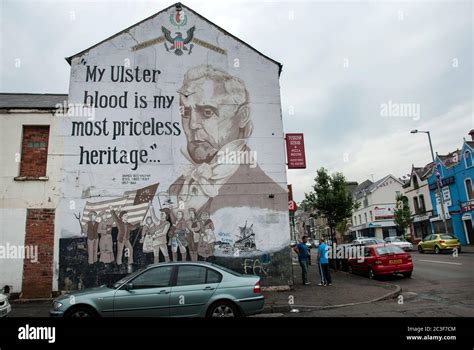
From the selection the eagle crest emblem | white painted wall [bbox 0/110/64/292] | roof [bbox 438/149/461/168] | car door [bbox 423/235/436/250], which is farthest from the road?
roof [bbox 438/149/461/168]

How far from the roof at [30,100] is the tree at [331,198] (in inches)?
585

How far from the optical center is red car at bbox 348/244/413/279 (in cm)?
1431

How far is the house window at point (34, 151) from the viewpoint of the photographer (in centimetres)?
1266

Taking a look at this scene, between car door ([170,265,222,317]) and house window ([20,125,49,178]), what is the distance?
8.22m

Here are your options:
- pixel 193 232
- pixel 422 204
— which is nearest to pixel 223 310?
pixel 193 232

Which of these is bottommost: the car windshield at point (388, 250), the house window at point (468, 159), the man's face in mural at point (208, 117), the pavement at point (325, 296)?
the pavement at point (325, 296)

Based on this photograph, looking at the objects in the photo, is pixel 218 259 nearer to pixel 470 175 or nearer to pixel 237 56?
pixel 237 56

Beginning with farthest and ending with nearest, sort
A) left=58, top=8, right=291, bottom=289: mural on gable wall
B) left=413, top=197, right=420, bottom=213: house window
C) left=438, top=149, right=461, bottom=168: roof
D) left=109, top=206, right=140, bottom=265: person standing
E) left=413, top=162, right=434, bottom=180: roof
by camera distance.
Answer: left=413, top=197, right=420, bottom=213: house window
left=413, top=162, right=434, bottom=180: roof
left=438, top=149, right=461, bottom=168: roof
left=58, top=8, right=291, bottom=289: mural on gable wall
left=109, top=206, right=140, bottom=265: person standing

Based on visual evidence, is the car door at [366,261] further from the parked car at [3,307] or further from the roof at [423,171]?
the roof at [423,171]

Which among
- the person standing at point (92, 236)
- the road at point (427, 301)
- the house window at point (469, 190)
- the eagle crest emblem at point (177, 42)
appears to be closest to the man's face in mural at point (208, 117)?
the eagle crest emblem at point (177, 42)

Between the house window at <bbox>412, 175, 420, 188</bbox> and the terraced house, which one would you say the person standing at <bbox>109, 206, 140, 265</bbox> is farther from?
the house window at <bbox>412, 175, 420, 188</bbox>

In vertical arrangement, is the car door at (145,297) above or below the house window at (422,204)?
below

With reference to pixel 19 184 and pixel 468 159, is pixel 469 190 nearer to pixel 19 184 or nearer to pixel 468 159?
pixel 468 159
